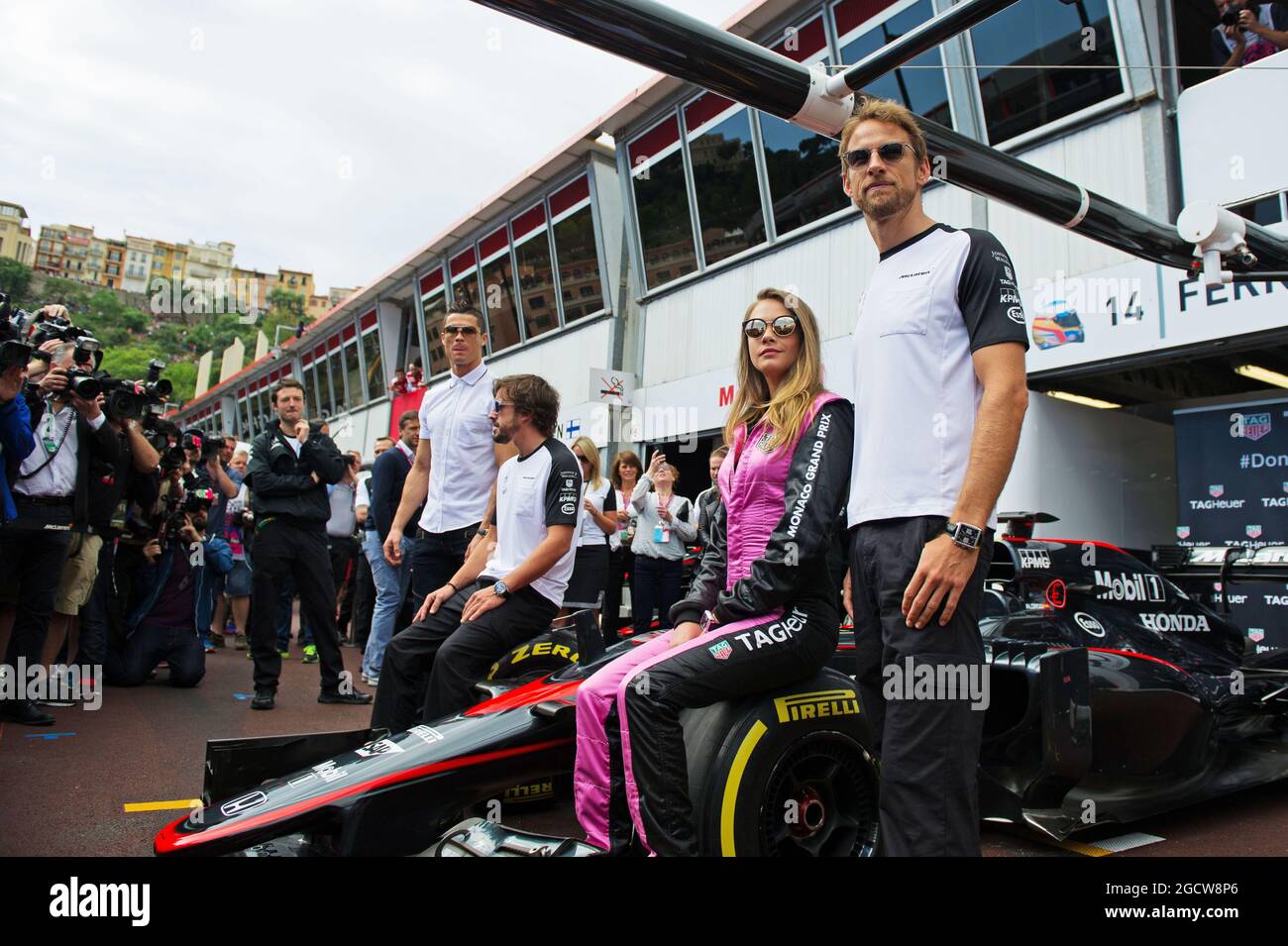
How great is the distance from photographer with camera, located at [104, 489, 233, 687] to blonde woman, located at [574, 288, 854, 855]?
502 cm

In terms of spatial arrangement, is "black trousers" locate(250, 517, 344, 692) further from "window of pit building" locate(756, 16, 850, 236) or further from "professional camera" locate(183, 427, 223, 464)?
"window of pit building" locate(756, 16, 850, 236)

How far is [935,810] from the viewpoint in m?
1.82

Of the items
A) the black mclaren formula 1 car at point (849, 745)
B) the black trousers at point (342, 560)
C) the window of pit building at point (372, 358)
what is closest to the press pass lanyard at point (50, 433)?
the black mclaren formula 1 car at point (849, 745)

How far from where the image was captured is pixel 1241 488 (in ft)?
26.9

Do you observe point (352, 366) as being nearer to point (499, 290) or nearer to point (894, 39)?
point (499, 290)

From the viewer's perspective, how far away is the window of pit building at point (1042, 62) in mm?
8477

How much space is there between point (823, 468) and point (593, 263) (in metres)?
14.3

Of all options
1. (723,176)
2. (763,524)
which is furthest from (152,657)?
(723,176)

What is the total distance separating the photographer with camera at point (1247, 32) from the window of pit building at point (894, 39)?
2.49m

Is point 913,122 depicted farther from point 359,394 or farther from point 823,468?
point 359,394

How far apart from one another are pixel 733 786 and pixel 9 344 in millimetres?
3991

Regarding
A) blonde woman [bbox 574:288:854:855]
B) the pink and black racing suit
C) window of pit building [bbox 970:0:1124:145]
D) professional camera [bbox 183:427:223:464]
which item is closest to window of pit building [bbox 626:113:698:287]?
window of pit building [bbox 970:0:1124:145]

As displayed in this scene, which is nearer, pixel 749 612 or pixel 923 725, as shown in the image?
pixel 923 725
